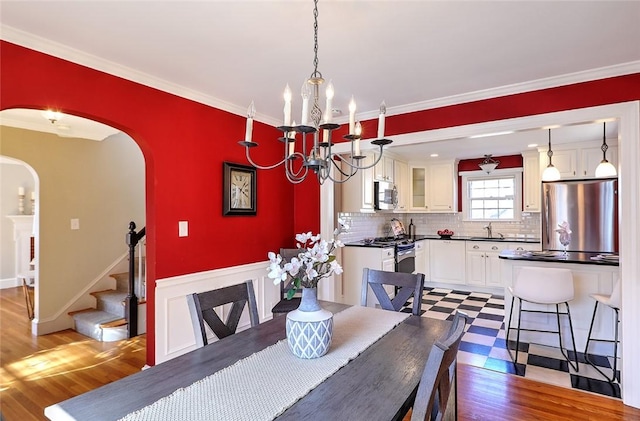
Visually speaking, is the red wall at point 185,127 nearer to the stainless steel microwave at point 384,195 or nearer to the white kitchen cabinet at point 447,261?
the stainless steel microwave at point 384,195

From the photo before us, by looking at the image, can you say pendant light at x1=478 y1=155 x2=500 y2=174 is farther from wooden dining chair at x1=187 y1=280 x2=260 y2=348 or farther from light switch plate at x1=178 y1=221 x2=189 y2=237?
wooden dining chair at x1=187 y1=280 x2=260 y2=348

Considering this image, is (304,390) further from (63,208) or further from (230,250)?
(63,208)

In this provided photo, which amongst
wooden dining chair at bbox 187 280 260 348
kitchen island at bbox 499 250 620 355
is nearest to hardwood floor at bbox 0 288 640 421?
kitchen island at bbox 499 250 620 355

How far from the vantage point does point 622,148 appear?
254 centimetres

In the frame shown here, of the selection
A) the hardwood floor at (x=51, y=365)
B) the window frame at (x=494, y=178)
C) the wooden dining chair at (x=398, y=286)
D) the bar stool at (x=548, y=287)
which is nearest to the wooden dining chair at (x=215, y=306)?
the wooden dining chair at (x=398, y=286)

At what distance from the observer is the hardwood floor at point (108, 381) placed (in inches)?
92.5

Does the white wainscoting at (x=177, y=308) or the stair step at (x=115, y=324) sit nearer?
the white wainscoting at (x=177, y=308)

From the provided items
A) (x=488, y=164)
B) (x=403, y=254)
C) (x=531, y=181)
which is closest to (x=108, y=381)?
(x=403, y=254)

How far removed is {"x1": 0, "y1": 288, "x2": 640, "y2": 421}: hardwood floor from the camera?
235 centimetres

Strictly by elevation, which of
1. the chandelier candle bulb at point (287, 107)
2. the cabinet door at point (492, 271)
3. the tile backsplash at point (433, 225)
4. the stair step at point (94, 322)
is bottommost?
the stair step at point (94, 322)

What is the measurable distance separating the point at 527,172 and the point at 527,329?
3.09 metres

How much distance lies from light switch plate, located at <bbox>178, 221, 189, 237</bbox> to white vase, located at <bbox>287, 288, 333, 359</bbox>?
1.89 metres

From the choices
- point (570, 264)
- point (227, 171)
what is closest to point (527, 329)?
point (570, 264)

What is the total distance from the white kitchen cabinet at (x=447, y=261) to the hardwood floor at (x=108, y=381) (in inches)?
125
